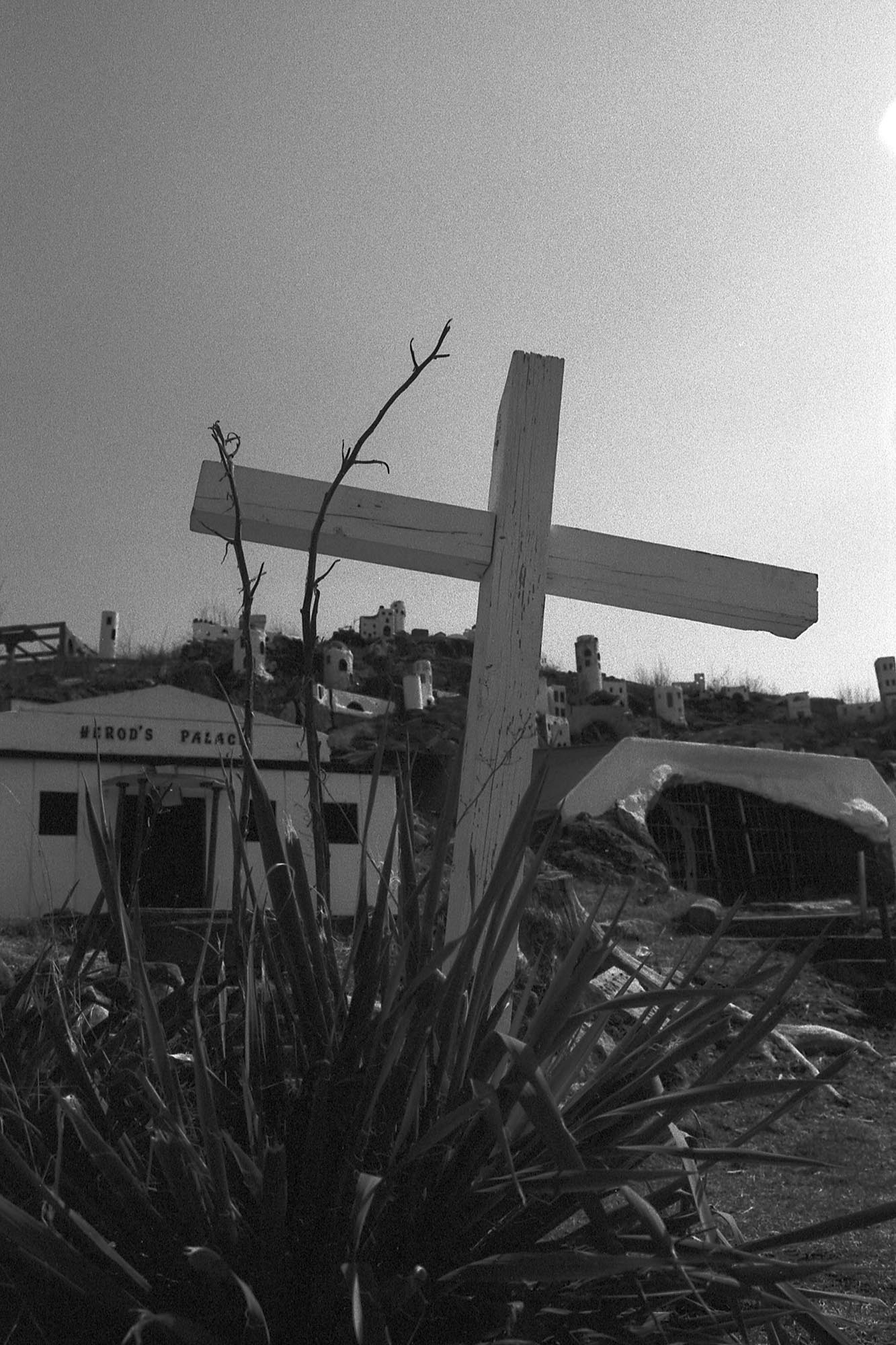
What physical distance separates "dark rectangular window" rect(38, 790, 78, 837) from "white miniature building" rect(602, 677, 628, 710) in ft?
43.7

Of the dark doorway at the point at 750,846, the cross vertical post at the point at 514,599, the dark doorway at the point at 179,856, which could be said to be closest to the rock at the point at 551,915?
the cross vertical post at the point at 514,599

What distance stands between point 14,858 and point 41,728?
1.90m

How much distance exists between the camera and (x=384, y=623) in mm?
32781

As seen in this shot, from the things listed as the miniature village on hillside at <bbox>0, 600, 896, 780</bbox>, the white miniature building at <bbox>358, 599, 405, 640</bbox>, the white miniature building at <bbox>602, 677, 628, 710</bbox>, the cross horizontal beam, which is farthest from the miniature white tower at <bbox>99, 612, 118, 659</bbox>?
the cross horizontal beam

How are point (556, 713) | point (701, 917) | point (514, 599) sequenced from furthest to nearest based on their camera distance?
point (556, 713)
point (701, 917)
point (514, 599)

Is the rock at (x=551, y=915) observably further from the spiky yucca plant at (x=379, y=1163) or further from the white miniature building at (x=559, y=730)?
the white miniature building at (x=559, y=730)

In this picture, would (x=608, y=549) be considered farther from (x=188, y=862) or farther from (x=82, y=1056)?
(x=188, y=862)

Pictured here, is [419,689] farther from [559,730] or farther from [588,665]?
[588,665]

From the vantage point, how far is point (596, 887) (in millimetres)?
13102

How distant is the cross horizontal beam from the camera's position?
3000 millimetres

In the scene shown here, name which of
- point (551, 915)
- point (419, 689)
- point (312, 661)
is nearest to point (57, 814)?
point (419, 689)

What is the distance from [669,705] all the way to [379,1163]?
2678cm

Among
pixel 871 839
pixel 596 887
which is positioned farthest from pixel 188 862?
pixel 871 839

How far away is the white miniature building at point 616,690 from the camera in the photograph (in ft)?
89.7
